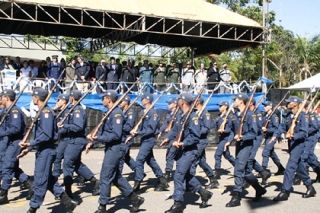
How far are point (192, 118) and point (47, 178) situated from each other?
2.61 m

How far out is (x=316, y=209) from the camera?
8523 millimetres

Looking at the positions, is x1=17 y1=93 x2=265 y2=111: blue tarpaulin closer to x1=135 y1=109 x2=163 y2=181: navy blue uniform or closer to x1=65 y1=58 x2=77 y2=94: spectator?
x1=65 y1=58 x2=77 y2=94: spectator

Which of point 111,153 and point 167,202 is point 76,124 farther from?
point 167,202

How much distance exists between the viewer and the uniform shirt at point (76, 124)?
852cm

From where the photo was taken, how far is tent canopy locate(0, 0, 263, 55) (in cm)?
1702

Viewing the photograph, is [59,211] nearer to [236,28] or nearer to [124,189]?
[124,189]

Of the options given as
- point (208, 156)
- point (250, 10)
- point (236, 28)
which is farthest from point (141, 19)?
point (250, 10)

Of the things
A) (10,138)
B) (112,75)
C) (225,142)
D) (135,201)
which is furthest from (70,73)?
(135,201)

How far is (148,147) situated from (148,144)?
8 centimetres

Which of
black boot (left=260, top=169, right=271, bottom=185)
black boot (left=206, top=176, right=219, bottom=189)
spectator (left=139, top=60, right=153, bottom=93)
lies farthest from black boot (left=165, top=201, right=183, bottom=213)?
spectator (left=139, top=60, right=153, bottom=93)

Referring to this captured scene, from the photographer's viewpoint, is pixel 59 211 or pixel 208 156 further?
pixel 208 156

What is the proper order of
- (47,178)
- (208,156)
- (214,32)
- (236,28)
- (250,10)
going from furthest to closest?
(250,10)
(214,32)
(236,28)
(208,156)
(47,178)

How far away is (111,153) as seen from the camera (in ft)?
25.7

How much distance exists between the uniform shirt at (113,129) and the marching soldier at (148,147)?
1777 millimetres
